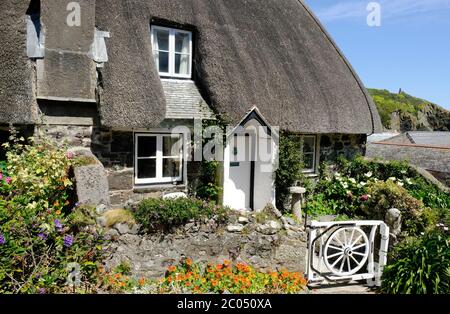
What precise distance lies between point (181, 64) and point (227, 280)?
577 cm

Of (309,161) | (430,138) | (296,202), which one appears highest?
(430,138)

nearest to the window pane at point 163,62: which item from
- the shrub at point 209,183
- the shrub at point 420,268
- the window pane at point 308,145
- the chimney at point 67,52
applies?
the chimney at point 67,52

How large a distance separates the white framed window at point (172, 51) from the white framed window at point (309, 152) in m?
4.34

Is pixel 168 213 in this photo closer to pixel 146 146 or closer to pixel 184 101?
pixel 146 146

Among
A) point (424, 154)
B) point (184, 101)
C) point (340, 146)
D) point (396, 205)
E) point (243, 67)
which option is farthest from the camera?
point (424, 154)

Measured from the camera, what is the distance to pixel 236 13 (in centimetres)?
1045

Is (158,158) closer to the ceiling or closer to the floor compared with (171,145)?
closer to the floor

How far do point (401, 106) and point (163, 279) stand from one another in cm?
4626

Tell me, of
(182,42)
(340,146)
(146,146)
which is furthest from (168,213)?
(340,146)

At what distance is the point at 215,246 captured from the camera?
18.4ft

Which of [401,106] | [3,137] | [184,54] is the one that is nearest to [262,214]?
[184,54]

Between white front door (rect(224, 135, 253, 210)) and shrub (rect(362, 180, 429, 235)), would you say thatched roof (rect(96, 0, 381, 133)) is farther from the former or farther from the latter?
shrub (rect(362, 180, 429, 235))

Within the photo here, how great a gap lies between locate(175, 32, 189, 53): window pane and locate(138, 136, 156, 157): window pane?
2407 millimetres
